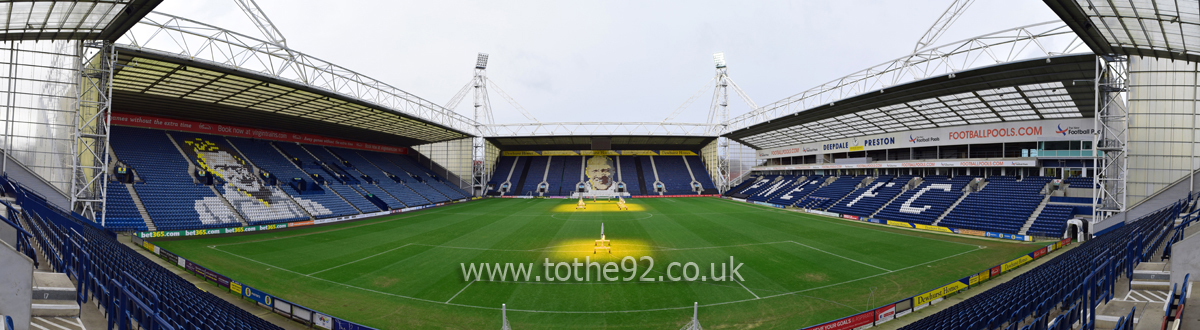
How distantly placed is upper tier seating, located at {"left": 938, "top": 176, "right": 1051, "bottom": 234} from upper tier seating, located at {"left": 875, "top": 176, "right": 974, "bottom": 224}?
993mm

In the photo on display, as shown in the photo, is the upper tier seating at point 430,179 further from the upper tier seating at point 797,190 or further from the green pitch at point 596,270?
the upper tier seating at point 797,190

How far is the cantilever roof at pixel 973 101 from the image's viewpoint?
2184 cm

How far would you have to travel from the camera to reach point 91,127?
68.9 ft

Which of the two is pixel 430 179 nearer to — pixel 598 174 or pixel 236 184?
pixel 236 184

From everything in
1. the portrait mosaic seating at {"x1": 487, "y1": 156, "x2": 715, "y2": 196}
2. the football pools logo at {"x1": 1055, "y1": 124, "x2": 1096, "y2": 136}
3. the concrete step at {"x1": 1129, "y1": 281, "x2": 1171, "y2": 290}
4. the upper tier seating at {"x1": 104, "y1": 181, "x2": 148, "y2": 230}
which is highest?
the football pools logo at {"x1": 1055, "y1": 124, "x2": 1096, "y2": 136}

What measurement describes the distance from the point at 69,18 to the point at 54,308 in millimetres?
14638

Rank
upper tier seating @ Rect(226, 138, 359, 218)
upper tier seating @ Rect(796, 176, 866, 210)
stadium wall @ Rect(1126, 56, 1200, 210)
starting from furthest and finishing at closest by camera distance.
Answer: upper tier seating @ Rect(796, 176, 866, 210) < upper tier seating @ Rect(226, 138, 359, 218) < stadium wall @ Rect(1126, 56, 1200, 210)

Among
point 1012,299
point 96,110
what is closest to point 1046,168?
point 1012,299

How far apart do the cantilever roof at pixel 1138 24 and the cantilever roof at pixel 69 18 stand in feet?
101

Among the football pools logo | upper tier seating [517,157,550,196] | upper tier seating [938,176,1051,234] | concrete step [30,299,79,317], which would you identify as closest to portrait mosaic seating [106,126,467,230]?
upper tier seating [517,157,550,196]

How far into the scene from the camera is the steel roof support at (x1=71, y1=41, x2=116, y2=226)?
1953cm

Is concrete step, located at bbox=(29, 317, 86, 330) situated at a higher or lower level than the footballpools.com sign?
lower

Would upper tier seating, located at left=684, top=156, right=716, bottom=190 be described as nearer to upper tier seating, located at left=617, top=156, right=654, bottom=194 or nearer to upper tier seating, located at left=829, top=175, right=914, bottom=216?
upper tier seating, located at left=617, top=156, right=654, bottom=194

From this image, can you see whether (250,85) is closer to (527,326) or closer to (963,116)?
(527,326)
